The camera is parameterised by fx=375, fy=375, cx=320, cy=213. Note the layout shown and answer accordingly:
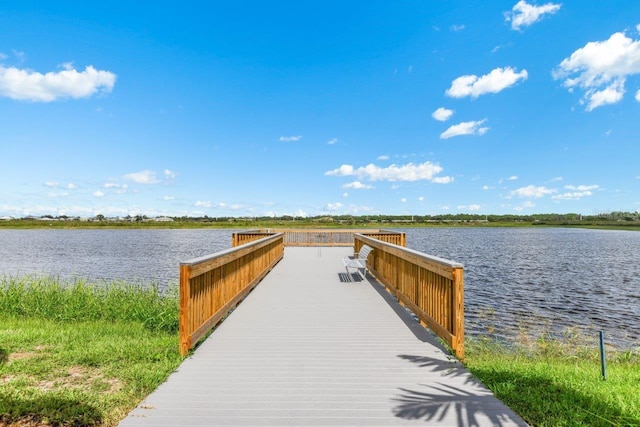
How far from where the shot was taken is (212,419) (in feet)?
9.05

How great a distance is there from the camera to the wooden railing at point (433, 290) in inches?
162

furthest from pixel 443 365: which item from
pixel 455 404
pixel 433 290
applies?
pixel 433 290

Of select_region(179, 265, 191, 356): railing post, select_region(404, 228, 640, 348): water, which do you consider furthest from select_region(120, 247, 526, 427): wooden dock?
select_region(404, 228, 640, 348): water

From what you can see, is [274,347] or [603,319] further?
[603,319]

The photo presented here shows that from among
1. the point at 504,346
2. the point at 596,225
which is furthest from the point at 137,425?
the point at 596,225

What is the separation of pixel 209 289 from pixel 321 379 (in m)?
2.14

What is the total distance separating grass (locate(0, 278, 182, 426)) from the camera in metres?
2.96

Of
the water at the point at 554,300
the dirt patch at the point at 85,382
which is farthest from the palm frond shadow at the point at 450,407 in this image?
the water at the point at 554,300

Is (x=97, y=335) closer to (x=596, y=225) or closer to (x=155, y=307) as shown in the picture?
(x=155, y=307)

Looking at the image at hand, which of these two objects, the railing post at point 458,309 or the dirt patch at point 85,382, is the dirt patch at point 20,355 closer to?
the dirt patch at point 85,382

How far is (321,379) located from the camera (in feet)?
11.3

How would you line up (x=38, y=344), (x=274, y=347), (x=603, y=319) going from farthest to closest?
(x=603, y=319) < (x=38, y=344) < (x=274, y=347)

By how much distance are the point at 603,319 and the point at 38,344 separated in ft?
38.0

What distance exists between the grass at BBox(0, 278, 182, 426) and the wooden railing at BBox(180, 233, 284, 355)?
35cm
